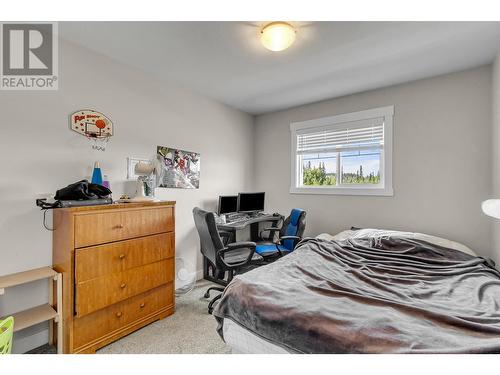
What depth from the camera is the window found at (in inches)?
123

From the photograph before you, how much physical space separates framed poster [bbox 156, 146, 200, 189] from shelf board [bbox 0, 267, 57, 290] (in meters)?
1.33

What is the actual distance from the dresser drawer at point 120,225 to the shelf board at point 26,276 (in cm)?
34

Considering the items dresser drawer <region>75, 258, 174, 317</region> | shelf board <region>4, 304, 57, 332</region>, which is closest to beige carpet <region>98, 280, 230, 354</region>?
dresser drawer <region>75, 258, 174, 317</region>

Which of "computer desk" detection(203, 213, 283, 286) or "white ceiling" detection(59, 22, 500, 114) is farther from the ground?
"white ceiling" detection(59, 22, 500, 114)

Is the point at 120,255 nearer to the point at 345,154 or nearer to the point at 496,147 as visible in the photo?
the point at 345,154

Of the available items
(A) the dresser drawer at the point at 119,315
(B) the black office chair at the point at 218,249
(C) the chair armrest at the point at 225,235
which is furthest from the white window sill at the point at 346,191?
(A) the dresser drawer at the point at 119,315

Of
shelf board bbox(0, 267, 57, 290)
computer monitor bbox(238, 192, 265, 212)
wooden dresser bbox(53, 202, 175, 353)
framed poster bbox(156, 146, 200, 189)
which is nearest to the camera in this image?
shelf board bbox(0, 267, 57, 290)

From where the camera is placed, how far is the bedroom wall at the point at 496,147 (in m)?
2.25

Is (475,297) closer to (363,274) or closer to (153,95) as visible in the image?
(363,274)

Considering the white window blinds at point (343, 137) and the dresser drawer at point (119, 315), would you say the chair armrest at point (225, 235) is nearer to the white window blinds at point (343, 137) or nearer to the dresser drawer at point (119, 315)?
the dresser drawer at point (119, 315)

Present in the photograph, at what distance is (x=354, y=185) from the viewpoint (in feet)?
11.0

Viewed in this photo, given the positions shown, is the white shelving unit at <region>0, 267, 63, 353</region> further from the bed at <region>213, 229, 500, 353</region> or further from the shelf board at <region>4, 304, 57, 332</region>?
the bed at <region>213, 229, 500, 353</region>

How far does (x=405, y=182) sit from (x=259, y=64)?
88.0 inches
